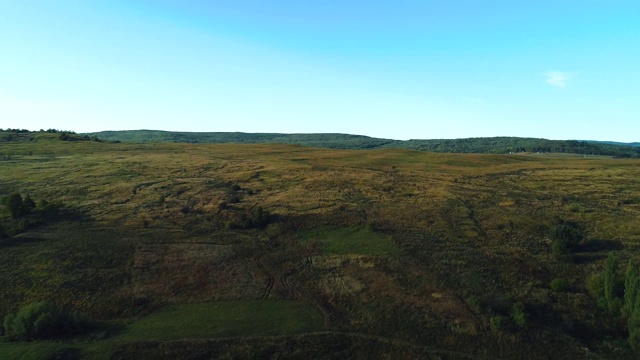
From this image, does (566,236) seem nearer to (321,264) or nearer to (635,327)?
(635,327)

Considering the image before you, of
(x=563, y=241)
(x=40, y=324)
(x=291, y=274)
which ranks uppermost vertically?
(x=563, y=241)

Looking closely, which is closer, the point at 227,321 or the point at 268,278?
the point at 227,321

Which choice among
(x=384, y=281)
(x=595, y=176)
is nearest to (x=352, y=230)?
(x=384, y=281)

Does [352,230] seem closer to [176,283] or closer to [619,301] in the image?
[176,283]

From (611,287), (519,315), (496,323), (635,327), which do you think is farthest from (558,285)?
(496,323)

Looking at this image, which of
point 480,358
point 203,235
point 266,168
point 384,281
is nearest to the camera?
point 480,358
